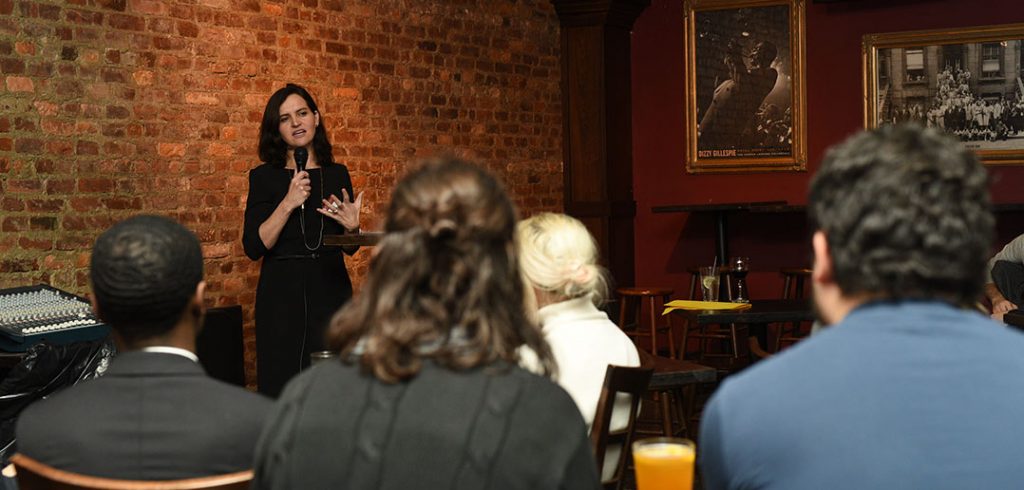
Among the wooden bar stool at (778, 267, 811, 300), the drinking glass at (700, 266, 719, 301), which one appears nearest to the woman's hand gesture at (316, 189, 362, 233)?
the drinking glass at (700, 266, 719, 301)

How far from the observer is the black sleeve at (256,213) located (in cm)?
460

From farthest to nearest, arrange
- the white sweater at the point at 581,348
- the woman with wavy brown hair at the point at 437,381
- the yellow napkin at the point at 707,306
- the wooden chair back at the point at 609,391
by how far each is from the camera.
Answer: the yellow napkin at the point at 707,306, the white sweater at the point at 581,348, the wooden chair back at the point at 609,391, the woman with wavy brown hair at the point at 437,381

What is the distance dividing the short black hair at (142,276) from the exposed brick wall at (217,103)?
10.9 feet

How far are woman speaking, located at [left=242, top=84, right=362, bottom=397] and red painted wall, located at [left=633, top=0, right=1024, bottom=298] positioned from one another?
14.3 ft

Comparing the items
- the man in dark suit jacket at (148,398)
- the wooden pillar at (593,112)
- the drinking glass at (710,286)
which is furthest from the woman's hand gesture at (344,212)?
the wooden pillar at (593,112)

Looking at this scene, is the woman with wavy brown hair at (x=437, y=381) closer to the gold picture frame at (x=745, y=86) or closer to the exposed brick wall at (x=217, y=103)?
the exposed brick wall at (x=217, y=103)

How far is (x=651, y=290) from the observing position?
7.29 meters

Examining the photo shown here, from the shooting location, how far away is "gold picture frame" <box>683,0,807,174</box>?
327 inches

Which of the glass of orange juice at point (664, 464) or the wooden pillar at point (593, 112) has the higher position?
the wooden pillar at point (593, 112)

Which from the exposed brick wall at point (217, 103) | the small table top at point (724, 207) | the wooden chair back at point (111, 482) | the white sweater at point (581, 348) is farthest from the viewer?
the small table top at point (724, 207)

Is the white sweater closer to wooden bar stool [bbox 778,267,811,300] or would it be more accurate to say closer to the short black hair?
the short black hair

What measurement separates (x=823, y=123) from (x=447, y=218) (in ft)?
23.8

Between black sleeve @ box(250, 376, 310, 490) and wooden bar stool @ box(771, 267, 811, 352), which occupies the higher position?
black sleeve @ box(250, 376, 310, 490)

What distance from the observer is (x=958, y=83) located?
7.84 meters
